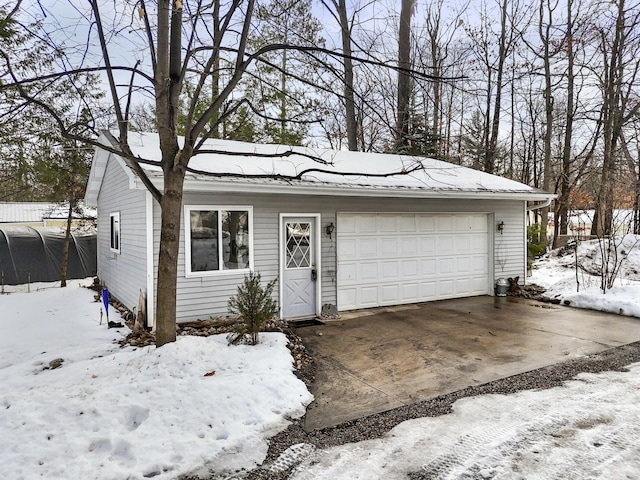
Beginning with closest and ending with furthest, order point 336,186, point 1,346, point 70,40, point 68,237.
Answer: point 70,40 → point 1,346 → point 336,186 → point 68,237

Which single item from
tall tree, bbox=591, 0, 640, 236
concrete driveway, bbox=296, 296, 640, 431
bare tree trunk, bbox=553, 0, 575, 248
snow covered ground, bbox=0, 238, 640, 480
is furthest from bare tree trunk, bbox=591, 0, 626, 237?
snow covered ground, bbox=0, 238, 640, 480

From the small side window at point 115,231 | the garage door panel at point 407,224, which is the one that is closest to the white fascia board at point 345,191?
the garage door panel at point 407,224

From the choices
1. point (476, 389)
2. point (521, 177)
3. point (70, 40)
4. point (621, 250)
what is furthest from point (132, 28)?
point (521, 177)

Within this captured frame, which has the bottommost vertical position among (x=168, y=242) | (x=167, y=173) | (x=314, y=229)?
(x=168, y=242)

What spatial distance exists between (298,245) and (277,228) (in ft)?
1.82

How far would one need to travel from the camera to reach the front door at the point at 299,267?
24.1 ft

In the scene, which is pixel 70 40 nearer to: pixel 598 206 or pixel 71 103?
pixel 71 103

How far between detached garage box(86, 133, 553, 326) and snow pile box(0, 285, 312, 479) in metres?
1.83

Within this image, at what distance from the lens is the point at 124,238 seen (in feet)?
26.7

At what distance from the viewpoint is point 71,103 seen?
11812 mm

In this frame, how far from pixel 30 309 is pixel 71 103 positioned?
6609 mm

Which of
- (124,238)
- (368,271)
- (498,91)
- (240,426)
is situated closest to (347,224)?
(368,271)

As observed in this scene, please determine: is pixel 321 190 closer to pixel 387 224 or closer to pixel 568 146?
pixel 387 224

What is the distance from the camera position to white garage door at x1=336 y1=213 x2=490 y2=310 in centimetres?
802
